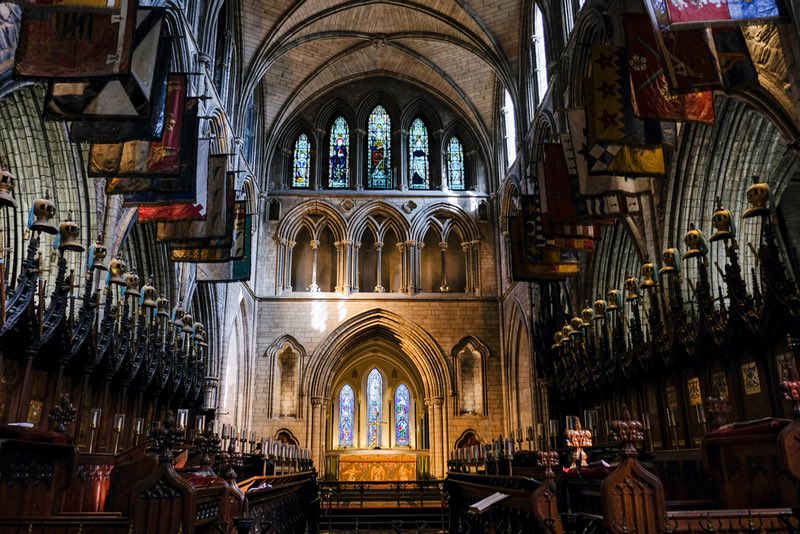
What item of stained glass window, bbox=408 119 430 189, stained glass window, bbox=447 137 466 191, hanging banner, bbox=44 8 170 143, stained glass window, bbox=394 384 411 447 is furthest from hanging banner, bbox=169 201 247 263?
stained glass window, bbox=394 384 411 447

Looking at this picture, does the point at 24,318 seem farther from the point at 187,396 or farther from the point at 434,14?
the point at 434,14

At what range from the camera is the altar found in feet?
75.1

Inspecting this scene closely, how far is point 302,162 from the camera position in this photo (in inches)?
1008

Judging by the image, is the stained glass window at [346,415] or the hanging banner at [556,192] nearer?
the hanging banner at [556,192]

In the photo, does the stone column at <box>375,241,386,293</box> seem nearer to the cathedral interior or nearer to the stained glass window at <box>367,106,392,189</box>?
the cathedral interior

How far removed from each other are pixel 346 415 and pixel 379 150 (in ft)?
36.2

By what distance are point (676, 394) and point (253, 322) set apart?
15360mm

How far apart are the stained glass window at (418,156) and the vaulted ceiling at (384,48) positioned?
1.49 metres

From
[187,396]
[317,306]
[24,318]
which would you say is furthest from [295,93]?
[24,318]

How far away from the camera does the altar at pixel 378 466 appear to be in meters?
22.9

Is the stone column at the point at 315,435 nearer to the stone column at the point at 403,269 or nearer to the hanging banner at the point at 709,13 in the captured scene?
the stone column at the point at 403,269

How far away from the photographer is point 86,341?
9.92m

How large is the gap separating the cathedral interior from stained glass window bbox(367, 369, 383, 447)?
0.72ft

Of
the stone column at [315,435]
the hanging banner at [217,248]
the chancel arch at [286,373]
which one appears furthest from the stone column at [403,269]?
the hanging banner at [217,248]
